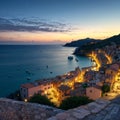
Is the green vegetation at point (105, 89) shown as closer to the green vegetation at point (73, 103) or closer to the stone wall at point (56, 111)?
the green vegetation at point (73, 103)

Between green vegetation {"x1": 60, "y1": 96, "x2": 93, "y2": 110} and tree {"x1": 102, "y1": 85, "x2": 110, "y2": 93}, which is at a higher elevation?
green vegetation {"x1": 60, "y1": 96, "x2": 93, "y2": 110}

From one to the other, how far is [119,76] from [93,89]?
12.0m

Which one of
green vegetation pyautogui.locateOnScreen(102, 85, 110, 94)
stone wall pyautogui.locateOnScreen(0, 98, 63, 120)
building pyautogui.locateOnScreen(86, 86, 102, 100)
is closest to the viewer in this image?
stone wall pyautogui.locateOnScreen(0, 98, 63, 120)

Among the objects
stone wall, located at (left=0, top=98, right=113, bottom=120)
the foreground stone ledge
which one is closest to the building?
stone wall, located at (left=0, top=98, right=113, bottom=120)

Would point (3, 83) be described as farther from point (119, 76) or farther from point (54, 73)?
point (119, 76)

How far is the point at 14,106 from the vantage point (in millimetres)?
5797

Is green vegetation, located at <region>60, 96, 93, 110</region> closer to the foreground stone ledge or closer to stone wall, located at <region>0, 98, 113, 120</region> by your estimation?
stone wall, located at <region>0, 98, 113, 120</region>

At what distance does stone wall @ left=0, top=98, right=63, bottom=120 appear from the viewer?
525cm

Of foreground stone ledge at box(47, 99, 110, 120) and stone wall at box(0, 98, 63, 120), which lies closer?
foreground stone ledge at box(47, 99, 110, 120)

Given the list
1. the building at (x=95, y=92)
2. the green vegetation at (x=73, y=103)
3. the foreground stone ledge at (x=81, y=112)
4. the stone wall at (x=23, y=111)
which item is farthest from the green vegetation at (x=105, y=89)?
the foreground stone ledge at (x=81, y=112)

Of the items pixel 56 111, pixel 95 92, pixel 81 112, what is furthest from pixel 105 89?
pixel 81 112

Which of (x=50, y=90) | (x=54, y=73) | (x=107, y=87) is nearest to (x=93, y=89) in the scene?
(x=107, y=87)

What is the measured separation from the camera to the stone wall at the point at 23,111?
5.25 m

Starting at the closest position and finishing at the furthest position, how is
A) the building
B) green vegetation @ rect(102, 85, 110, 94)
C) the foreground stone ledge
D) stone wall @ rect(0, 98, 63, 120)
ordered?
the foreground stone ledge, stone wall @ rect(0, 98, 63, 120), the building, green vegetation @ rect(102, 85, 110, 94)
